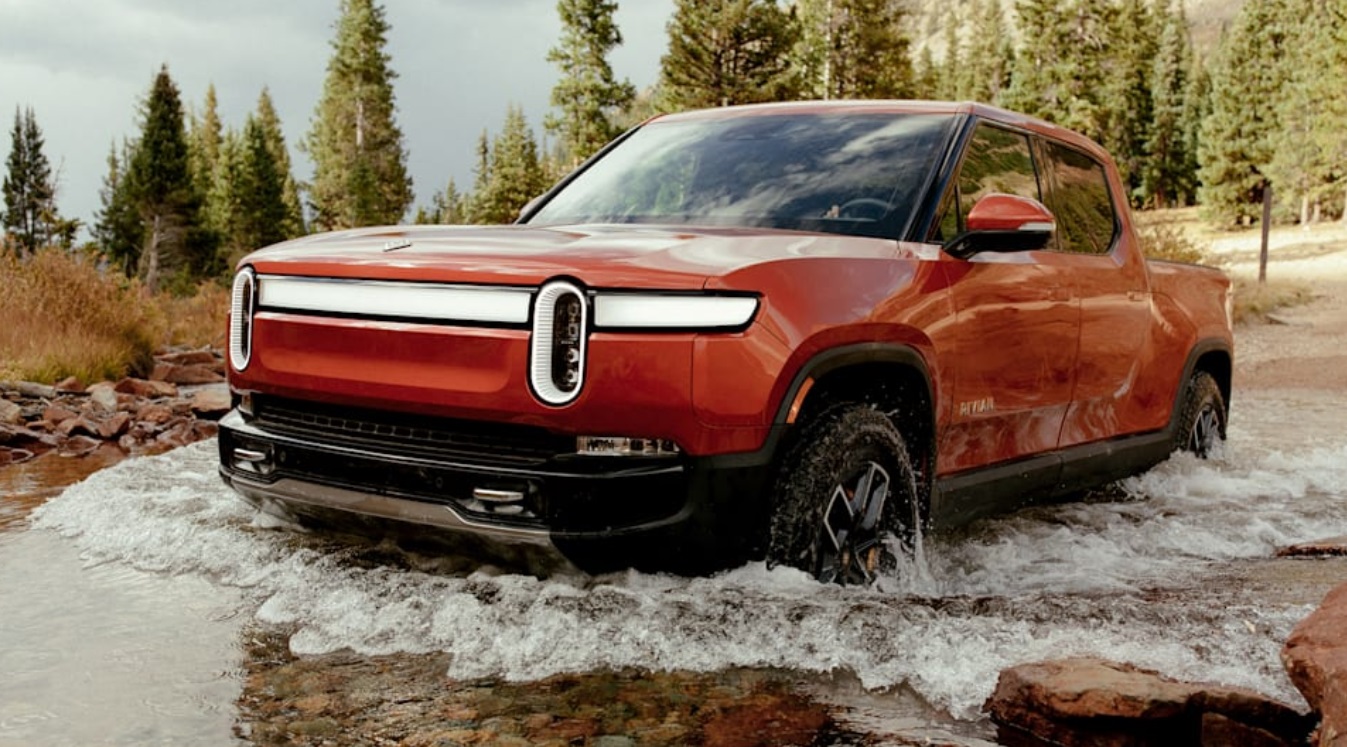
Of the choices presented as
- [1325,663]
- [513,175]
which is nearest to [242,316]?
[1325,663]

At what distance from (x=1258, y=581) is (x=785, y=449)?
2.07 meters

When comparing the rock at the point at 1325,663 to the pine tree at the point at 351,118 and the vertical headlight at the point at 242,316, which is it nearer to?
the vertical headlight at the point at 242,316

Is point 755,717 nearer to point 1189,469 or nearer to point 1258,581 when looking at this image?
point 1258,581

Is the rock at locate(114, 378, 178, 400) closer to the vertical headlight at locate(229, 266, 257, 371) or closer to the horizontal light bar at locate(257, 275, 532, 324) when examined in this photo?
the vertical headlight at locate(229, 266, 257, 371)

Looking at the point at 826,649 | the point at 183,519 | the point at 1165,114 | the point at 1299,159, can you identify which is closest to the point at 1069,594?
the point at 826,649

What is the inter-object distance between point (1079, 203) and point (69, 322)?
30.5 feet

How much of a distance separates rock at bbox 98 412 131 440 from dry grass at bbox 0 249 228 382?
2542 millimetres

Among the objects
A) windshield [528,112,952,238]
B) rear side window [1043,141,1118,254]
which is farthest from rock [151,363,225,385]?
rear side window [1043,141,1118,254]

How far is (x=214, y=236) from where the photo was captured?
62.3m

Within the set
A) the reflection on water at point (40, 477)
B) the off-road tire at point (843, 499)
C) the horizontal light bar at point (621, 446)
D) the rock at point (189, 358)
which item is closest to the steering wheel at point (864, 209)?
the off-road tire at point (843, 499)

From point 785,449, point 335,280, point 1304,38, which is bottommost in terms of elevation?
point 785,449

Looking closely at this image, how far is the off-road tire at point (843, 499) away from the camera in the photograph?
3424 millimetres

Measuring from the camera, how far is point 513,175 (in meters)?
70.2

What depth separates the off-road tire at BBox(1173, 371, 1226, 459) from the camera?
20.1 ft
